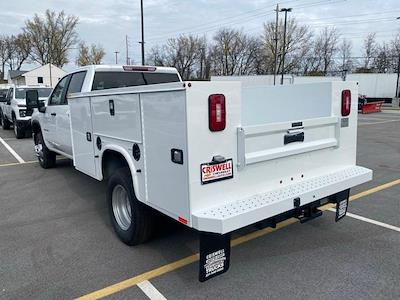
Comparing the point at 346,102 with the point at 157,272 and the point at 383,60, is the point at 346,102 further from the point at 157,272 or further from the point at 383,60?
the point at 383,60

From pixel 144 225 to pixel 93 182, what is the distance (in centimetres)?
343

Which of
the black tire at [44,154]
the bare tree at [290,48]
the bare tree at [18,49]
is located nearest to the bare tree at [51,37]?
the bare tree at [18,49]

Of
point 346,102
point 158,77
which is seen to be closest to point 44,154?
point 158,77

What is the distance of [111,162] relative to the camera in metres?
4.28

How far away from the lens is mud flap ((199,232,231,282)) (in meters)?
2.88

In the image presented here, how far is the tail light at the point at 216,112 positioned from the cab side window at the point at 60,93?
161 inches

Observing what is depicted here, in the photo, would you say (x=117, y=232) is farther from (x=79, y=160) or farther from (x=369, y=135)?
(x=369, y=135)

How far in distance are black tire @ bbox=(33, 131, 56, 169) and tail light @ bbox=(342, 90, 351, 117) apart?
6174 mm

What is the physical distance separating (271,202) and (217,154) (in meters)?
0.65

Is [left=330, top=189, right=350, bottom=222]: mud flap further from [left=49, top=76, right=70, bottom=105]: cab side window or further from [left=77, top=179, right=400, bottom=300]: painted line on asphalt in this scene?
[left=49, top=76, right=70, bottom=105]: cab side window

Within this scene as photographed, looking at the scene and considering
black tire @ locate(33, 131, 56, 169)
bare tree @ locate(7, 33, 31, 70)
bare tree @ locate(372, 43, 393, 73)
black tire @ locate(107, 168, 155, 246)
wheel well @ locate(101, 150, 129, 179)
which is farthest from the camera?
bare tree @ locate(7, 33, 31, 70)

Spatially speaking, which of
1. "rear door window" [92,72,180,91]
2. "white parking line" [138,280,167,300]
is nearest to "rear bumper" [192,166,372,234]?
"white parking line" [138,280,167,300]

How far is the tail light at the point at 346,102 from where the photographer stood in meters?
3.84

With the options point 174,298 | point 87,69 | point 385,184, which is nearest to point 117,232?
point 174,298
